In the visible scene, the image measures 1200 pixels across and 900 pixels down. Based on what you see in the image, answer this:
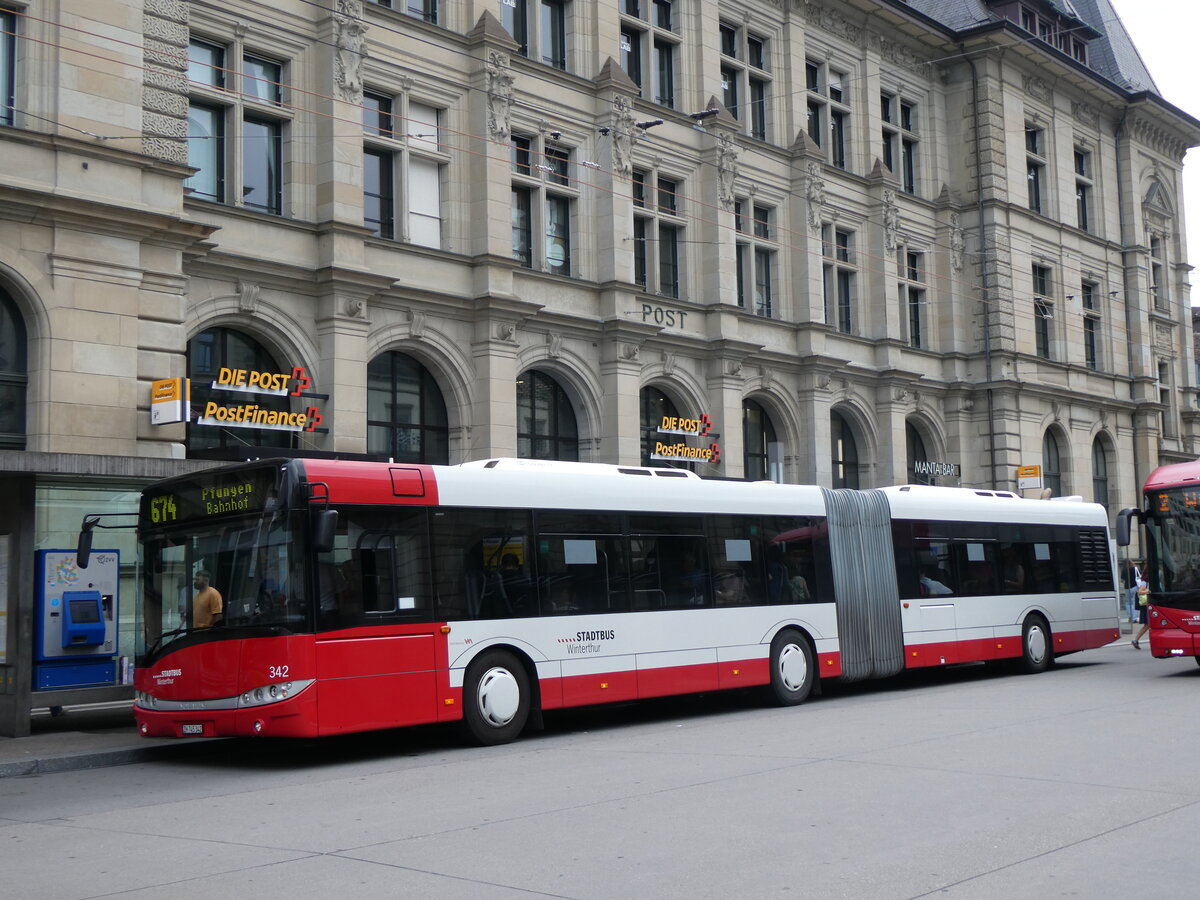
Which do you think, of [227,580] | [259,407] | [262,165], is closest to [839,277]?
[262,165]

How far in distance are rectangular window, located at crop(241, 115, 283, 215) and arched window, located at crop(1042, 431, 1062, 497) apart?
27.7m

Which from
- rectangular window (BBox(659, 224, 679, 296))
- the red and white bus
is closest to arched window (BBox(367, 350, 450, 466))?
rectangular window (BBox(659, 224, 679, 296))

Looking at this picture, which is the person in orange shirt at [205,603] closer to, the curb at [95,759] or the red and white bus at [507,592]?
the red and white bus at [507,592]

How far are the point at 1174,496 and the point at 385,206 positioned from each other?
46.7 feet

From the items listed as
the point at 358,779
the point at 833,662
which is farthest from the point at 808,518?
the point at 358,779

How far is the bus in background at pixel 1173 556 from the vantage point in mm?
19312

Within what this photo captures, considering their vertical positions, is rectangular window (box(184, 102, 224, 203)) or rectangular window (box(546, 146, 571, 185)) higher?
rectangular window (box(546, 146, 571, 185))

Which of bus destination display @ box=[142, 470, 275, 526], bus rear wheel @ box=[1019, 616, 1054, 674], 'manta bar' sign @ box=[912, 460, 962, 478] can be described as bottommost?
bus rear wheel @ box=[1019, 616, 1054, 674]

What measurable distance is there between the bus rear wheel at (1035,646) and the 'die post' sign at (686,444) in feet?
30.8

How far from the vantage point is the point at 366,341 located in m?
23.5

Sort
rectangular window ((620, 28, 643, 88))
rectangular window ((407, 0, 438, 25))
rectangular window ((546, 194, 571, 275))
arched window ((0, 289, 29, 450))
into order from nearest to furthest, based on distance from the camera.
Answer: arched window ((0, 289, 29, 450)) < rectangular window ((407, 0, 438, 25)) < rectangular window ((546, 194, 571, 275)) < rectangular window ((620, 28, 643, 88))

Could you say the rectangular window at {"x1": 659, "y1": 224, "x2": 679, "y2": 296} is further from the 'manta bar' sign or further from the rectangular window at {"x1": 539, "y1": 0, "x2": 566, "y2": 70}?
the 'manta bar' sign

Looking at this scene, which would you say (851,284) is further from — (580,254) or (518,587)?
(518,587)

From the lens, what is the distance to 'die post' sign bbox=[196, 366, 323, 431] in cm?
2134
